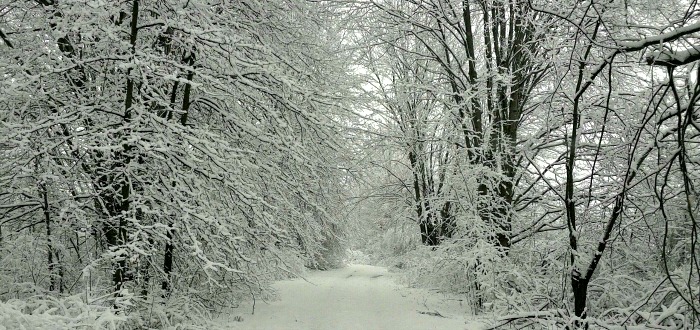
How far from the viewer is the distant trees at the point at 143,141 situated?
4.37 meters

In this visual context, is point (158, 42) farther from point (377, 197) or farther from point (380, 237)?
point (380, 237)

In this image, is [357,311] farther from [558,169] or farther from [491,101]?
[558,169]

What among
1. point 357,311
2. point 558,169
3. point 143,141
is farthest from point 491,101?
point 143,141

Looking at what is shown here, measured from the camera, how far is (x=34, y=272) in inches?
209

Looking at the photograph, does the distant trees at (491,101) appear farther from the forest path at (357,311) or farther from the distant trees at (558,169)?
the forest path at (357,311)

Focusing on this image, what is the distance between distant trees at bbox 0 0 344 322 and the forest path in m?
0.84

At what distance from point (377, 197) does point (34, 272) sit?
31.7 ft

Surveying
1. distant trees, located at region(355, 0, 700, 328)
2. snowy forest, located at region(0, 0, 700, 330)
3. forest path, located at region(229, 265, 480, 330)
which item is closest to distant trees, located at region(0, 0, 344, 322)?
snowy forest, located at region(0, 0, 700, 330)

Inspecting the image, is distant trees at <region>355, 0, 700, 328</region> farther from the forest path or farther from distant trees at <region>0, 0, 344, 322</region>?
distant trees at <region>0, 0, 344, 322</region>

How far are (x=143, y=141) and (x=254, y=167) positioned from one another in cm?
131

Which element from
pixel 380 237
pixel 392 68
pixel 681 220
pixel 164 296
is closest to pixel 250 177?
pixel 164 296

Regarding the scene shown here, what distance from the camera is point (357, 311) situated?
7.26 metres

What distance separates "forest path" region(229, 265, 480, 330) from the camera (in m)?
6.40

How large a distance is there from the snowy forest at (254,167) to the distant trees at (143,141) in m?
0.04
